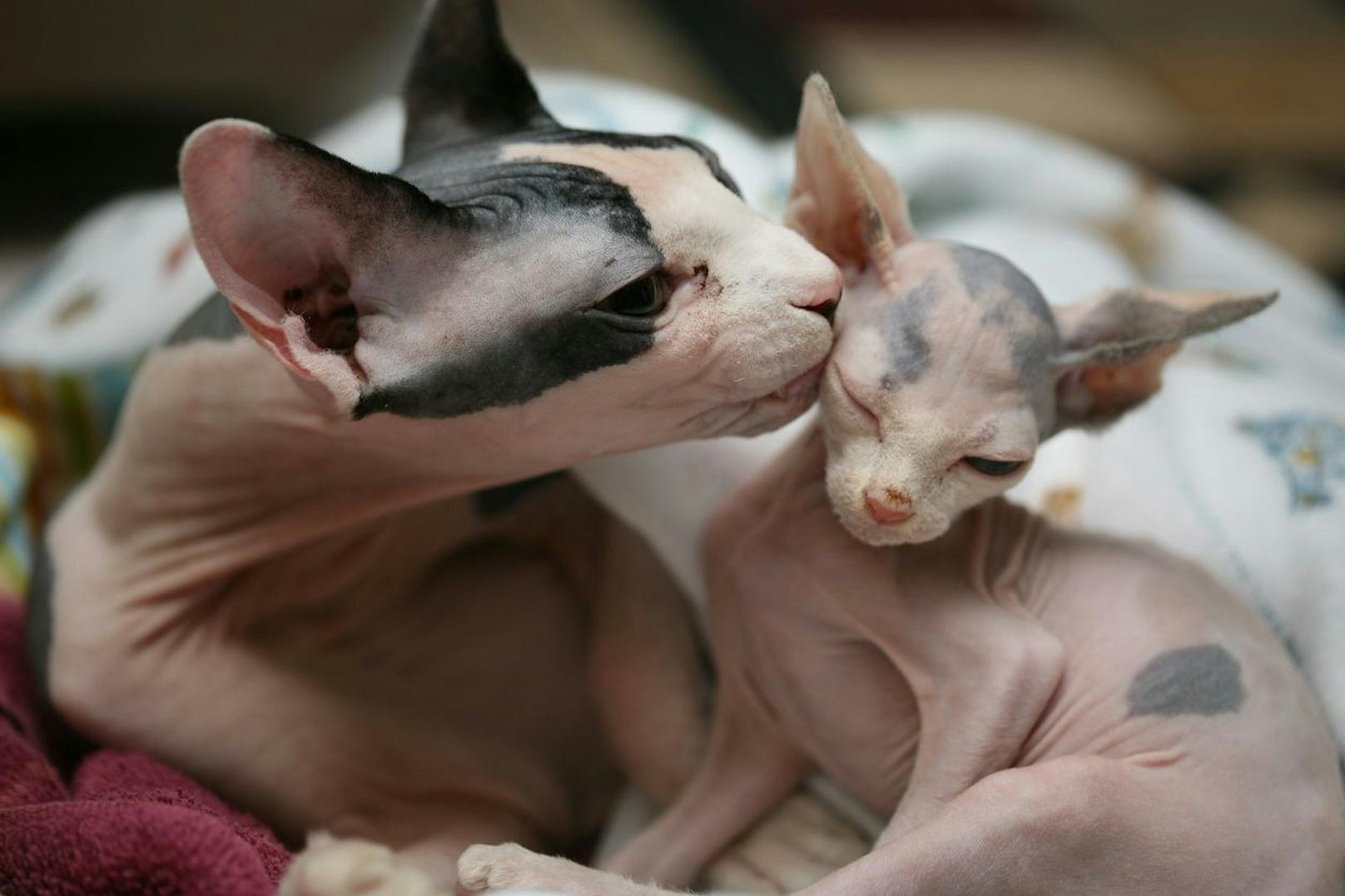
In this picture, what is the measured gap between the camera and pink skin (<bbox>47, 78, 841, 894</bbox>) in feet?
3.04

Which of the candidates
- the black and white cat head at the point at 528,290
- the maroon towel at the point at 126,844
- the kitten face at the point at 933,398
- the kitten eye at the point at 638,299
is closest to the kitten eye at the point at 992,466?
the kitten face at the point at 933,398

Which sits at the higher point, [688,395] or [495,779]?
[688,395]

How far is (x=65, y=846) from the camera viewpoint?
92cm

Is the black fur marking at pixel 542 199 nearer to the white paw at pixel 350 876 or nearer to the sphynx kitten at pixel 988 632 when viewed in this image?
the sphynx kitten at pixel 988 632

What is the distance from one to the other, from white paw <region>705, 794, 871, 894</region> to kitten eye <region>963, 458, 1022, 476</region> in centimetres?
36

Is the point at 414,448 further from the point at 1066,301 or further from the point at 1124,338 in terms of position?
the point at 1066,301

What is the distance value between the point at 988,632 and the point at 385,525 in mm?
543

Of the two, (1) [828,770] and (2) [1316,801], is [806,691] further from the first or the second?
(2) [1316,801]

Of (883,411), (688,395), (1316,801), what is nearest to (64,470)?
(688,395)

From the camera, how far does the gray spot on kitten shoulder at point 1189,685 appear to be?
3.23 feet

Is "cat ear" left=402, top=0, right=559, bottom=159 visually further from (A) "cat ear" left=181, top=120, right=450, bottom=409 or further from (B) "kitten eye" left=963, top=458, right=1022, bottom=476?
(B) "kitten eye" left=963, top=458, right=1022, bottom=476

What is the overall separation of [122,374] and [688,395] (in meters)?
0.83

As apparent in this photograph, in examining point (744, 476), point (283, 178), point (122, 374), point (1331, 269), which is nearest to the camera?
point (283, 178)

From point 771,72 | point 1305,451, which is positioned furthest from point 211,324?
point 771,72
